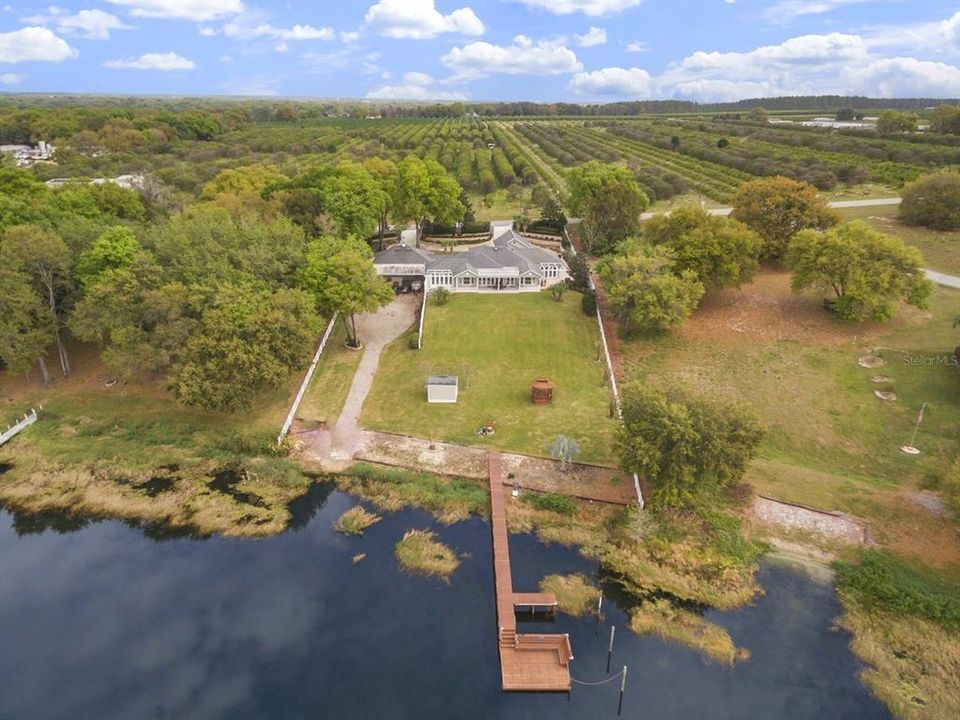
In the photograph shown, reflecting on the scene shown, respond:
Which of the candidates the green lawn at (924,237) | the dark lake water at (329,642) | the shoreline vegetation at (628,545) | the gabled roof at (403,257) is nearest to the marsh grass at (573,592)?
the shoreline vegetation at (628,545)

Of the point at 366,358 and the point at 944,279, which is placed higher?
the point at 944,279

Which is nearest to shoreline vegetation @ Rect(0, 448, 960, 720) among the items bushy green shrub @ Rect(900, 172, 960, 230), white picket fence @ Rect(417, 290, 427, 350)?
white picket fence @ Rect(417, 290, 427, 350)

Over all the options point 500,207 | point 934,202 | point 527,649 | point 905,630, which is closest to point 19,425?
point 527,649

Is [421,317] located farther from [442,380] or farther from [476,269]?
[442,380]

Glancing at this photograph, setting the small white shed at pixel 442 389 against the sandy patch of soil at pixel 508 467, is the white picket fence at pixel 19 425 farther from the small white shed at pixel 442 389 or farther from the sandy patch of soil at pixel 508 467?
the small white shed at pixel 442 389

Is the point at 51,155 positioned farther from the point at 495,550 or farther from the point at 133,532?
the point at 495,550

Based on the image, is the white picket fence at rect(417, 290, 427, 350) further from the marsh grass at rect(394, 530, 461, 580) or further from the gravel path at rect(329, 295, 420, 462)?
the marsh grass at rect(394, 530, 461, 580)
